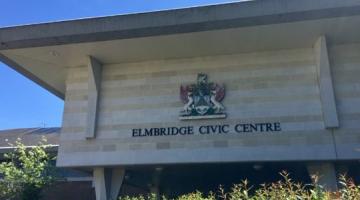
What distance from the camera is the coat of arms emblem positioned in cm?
1669

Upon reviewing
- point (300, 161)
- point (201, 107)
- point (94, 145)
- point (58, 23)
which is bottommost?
point (300, 161)

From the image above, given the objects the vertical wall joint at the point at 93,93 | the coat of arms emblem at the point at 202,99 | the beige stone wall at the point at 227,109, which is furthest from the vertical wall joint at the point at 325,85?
the vertical wall joint at the point at 93,93

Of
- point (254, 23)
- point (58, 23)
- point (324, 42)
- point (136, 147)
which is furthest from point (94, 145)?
point (324, 42)

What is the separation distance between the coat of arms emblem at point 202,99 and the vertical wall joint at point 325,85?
3651 mm

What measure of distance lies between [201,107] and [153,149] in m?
2.47

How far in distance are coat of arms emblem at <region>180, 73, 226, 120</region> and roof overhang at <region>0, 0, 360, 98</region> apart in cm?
136

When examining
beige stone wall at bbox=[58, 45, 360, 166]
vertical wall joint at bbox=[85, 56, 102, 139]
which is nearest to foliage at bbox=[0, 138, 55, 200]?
beige stone wall at bbox=[58, 45, 360, 166]

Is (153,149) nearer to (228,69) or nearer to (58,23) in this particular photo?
(228,69)

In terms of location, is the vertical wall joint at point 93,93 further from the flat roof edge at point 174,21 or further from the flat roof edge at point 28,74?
the flat roof edge at point 28,74

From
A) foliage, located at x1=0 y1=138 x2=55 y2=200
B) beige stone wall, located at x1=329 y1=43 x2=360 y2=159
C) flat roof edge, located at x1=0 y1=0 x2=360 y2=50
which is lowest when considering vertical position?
foliage, located at x1=0 y1=138 x2=55 y2=200

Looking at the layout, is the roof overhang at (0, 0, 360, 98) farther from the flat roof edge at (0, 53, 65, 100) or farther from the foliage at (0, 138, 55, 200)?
the foliage at (0, 138, 55, 200)

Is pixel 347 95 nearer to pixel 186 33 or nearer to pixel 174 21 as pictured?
pixel 186 33

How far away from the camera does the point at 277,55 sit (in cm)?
1719

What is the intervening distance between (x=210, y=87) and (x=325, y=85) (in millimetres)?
4314
